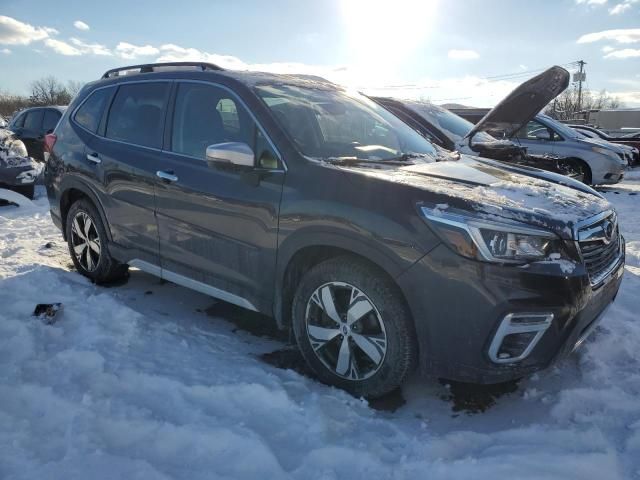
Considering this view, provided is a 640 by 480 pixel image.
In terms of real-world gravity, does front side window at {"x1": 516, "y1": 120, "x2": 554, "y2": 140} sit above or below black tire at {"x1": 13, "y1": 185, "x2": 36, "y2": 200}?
above

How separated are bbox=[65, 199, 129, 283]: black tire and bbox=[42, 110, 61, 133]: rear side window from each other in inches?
294

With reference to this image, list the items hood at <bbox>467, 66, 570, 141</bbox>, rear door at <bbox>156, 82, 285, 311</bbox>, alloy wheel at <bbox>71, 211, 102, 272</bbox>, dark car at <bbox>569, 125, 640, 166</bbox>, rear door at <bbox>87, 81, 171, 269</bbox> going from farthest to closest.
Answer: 1. dark car at <bbox>569, 125, 640, 166</bbox>
2. hood at <bbox>467, 66, 570, 141</bbox>
3. alloy wheel at <bbox>71, 211, 102, 272</bbox>
4. rear door at <bbox>87, 81, 171, 269</bbox>
5. rear door at <bbox>156, 82, 285, 311</bbox>

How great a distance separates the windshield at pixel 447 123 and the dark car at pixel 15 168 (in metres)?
6.36

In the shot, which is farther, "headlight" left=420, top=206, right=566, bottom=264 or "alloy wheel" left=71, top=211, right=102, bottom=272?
"alloy wheel" left=71, top=211, right=102, bottom=272

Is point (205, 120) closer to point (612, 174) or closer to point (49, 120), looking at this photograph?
point (49, 120)

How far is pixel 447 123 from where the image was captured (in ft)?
24.1

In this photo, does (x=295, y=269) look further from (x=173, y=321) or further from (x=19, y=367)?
(x=19, y=367)

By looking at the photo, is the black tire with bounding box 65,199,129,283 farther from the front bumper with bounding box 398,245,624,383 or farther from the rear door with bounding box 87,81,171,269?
the front bumper with bounding box 398,245,624,383

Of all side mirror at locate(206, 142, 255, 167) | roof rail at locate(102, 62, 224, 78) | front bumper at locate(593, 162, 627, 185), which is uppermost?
roof rail at locate(102, 62, 224, 78)

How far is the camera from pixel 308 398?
9.07 ft

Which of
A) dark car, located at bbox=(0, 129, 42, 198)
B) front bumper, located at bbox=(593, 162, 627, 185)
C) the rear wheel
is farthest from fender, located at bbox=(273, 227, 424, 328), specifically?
front bumper, located at bbox=(593, 162, 627, 185)

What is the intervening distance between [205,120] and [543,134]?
9.26 metres

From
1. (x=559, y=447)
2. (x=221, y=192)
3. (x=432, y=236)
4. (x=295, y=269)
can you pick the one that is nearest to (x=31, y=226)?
(x=221, y=192)

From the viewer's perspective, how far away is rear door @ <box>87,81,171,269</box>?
148 inches
